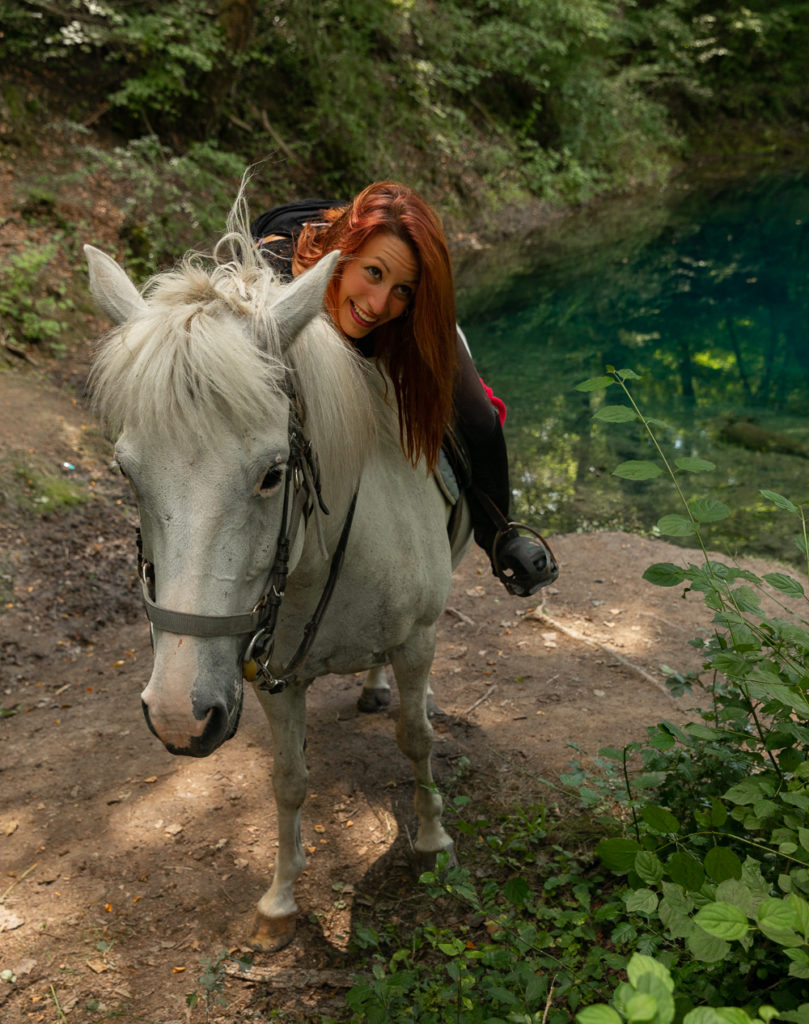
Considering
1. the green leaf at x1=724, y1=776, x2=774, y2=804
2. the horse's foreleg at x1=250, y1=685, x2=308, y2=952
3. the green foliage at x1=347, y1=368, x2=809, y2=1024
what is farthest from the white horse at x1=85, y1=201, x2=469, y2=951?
the green leaf at x1=724, y1=776, x2=774, y2=804

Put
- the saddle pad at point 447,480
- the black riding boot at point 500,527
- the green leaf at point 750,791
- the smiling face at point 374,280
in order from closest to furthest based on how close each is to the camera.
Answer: the green leaf at point 750,791
the smiling face at point 374,280
the saddle pad at point 447,480
the black riding boot at point 500,527

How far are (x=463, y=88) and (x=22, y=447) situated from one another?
14898mm

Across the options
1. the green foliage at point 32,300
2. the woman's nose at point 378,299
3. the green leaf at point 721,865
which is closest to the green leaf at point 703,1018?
the green leaf at point 721,865

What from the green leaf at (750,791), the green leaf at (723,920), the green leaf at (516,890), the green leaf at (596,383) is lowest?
the green leaf at (516,890)

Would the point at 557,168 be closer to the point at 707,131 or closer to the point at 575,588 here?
the point at 707,131

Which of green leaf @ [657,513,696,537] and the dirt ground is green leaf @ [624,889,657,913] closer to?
green leaf @ [657,513,696,537]

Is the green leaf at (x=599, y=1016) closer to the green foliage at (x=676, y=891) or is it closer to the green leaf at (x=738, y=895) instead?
the green foliage at (x=676, y=891)

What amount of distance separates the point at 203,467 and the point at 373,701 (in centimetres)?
270

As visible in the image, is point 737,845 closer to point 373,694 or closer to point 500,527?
point 500,527

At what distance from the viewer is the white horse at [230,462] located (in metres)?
1.62

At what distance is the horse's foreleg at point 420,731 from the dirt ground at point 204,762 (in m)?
0.18

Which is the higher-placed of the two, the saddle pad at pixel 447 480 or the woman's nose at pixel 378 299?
the woman's nose at pixel 378 299

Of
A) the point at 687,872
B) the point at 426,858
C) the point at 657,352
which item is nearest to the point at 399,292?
the point at 687,872

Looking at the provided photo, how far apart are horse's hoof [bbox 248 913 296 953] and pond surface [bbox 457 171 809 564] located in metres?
2.56
